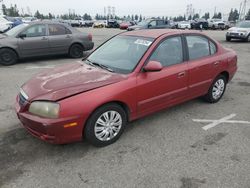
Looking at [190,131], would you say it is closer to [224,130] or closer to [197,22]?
[224,130]

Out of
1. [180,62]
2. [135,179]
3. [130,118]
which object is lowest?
[135,179]

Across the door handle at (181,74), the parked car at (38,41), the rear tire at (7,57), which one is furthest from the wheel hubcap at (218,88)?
the rear tire at (7,57)

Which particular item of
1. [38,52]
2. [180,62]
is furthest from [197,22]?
[180,62]

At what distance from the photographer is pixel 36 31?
30.1 feet

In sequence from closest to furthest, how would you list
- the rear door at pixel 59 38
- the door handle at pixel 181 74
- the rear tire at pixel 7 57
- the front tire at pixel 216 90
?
1. the door handle at pixel 181 74
2. the front tire at pixel 216 90
3. the rear tire at pixel 7 57
4. the rear door at pixel 59 38

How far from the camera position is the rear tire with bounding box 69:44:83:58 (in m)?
10.2

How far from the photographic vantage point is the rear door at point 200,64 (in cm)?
448

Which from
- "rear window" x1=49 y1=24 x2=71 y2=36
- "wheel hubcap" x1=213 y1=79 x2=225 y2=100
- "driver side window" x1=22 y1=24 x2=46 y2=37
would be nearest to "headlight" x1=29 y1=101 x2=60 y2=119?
"wheel hubcap" x1=213 y1=79 x2=225 y2=100

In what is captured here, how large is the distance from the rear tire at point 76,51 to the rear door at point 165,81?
666 cm

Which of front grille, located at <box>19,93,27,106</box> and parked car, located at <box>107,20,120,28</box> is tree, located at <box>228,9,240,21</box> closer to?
parked car, located at <box>107,20,120,28</box>

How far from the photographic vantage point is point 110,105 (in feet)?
11.3

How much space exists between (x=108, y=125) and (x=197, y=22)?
38161 millimetres

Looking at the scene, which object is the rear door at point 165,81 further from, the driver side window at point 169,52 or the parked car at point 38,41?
the parked car at point 38,41

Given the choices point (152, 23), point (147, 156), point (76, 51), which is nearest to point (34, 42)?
point (76, 51)
